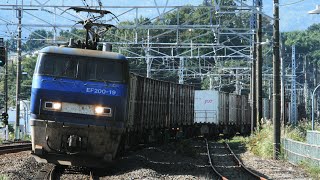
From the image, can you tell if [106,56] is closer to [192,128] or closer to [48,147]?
[48,147]

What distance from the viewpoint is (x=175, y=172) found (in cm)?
1714

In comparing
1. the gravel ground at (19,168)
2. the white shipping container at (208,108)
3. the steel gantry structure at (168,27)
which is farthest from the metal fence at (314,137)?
the white shipping container at (208,108)

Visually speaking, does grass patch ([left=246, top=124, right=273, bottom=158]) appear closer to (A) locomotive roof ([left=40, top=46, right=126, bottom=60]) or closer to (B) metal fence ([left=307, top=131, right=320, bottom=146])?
(B) metal fence ([left=307, top=131, right=320, bottom=146])

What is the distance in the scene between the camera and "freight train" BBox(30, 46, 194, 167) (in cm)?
1544

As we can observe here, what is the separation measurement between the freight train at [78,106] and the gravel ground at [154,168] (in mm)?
635

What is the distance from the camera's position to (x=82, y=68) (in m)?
16.0

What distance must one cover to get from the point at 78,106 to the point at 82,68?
3.42ft

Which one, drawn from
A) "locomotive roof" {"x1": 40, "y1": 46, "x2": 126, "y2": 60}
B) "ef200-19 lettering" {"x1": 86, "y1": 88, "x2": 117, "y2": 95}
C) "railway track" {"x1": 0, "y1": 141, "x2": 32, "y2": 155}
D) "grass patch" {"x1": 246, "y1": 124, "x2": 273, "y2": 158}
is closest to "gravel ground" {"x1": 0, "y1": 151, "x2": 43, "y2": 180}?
"ef200-19 lettering" {"x1": 86, "y1": 88, "x2": 117, "y2": 95}

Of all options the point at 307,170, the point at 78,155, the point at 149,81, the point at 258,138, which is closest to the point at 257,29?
the point at 258,138

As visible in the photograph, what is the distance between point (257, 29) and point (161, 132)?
726 cm

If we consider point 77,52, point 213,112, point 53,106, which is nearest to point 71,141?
point 53,106

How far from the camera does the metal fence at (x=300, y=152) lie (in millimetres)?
18938

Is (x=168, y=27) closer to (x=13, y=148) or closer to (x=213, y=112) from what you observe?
(x=13, y=148)

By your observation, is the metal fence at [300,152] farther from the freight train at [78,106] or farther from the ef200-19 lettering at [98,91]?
the ef200-19 lettering at [98,91]
